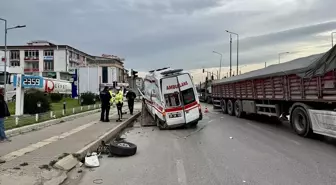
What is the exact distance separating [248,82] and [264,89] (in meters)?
2.63

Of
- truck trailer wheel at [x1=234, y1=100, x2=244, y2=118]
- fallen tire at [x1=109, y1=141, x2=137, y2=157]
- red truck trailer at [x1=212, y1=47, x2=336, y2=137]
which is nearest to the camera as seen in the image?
fallen tire at [x1=109, y1=141, x2=137, y2=157]

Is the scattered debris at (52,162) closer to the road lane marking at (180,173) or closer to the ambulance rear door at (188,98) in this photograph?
the road lane marking at (180,173)

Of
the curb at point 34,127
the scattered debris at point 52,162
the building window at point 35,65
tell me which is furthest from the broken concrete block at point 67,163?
the building window at point 35,65

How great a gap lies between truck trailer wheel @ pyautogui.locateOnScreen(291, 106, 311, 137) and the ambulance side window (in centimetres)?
506

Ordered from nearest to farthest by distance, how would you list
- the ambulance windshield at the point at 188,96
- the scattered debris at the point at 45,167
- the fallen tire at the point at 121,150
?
1. the scattered debris at the point at 45,167
2. the fallen tire at the point at 121,150
3. the ambulance windshield at the point at 188,96

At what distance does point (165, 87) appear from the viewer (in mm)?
15766

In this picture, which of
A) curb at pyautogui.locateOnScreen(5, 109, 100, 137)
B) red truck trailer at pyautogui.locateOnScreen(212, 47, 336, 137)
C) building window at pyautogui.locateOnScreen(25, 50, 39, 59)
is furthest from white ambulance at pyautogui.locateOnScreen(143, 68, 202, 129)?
building window at pyautogui.locateOnScreen(25, 50, 39, 59)

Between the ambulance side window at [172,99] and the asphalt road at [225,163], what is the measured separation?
11.2 ft

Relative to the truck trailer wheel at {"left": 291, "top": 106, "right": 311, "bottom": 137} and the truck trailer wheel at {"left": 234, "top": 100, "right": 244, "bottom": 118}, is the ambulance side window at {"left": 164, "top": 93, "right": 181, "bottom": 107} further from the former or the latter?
the truck trailer wheel at {"left": 234, "top": 100, "right": 244, "bottom": 118}

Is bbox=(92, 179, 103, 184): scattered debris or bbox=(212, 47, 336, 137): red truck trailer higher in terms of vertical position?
bbox=(212, 47, 336, 137): red truck trailer

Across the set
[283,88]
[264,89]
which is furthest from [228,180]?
[264,89]

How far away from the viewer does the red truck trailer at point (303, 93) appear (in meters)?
10.6

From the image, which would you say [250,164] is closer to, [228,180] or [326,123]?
[228,180]

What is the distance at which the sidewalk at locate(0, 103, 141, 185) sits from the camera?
6680mm
